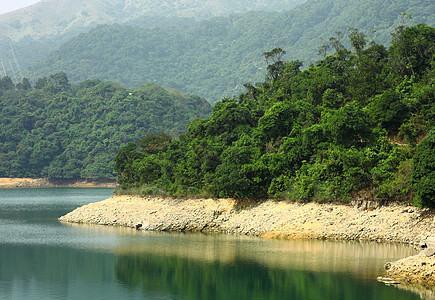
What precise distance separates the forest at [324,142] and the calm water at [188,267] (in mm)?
6016

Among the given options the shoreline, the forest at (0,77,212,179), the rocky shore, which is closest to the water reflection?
the rocky shore

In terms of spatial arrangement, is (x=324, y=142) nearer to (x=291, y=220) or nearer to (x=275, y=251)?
(x=291, y=220)

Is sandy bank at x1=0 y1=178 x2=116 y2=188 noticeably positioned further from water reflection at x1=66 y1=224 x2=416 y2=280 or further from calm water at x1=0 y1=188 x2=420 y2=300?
water reflection at x1=66 y1=224 x2=416 y2=280

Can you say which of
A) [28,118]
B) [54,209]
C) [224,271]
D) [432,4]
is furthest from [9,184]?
[432,4]

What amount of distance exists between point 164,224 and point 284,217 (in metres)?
12.5

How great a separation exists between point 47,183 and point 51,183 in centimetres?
103

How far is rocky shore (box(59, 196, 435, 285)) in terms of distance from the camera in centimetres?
4016

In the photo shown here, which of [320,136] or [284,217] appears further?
[320,136]

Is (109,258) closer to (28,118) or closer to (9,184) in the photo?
(9,184)

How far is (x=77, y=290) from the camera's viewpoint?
104 ft

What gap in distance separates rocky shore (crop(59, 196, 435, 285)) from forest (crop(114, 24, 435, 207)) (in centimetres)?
114

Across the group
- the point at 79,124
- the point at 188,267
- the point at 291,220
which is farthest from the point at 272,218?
the point at 79,124

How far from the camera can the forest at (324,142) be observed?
46.9 metres

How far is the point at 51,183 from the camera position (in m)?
153
